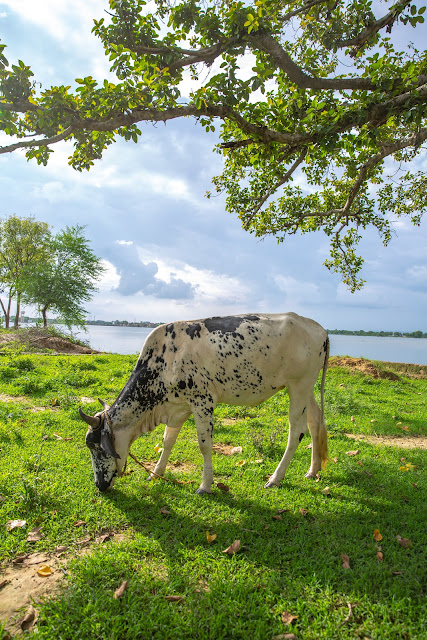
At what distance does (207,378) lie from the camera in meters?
5.23

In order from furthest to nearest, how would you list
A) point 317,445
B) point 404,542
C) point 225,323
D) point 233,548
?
point 317,445
point 225,323
point 404,542
point 233,548

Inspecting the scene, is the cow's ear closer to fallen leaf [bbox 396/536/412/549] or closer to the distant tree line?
fallen leaf [bbox 396/536/412/549]

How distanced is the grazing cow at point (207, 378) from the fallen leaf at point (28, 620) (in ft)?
6.21

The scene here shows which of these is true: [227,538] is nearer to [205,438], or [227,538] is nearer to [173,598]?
[173,598]

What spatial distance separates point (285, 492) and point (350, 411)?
539 cm

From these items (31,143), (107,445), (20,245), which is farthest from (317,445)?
(20,245)

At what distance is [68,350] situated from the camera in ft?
75.5

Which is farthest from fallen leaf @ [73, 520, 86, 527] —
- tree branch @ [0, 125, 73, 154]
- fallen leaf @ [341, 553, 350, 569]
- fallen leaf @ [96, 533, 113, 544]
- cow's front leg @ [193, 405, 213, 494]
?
tree branch @ [0, 125, 73, 154]

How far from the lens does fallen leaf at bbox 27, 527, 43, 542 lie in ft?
12.7

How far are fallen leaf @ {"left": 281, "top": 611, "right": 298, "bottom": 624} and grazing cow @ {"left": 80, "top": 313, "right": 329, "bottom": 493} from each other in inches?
83.7

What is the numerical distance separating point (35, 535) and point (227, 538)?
201 cm

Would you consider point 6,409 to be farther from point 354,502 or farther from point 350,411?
point 350,411

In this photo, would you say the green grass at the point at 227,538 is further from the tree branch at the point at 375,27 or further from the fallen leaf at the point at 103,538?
the tree branch at the point at 375,27

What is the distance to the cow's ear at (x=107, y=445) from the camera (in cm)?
467
